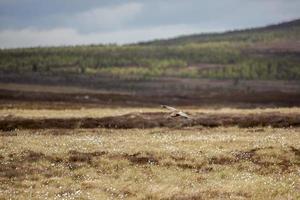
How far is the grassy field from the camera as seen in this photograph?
2547 cm

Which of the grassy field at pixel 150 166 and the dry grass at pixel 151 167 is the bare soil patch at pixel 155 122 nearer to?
the grassy field at pixel 150 166

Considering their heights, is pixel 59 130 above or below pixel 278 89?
above

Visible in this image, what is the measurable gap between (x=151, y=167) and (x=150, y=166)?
0.95ft

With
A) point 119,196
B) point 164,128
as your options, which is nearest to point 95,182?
point 119,196

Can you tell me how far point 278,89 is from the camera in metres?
165

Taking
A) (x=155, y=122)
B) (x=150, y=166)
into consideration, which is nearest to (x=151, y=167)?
(x=150, y=166)

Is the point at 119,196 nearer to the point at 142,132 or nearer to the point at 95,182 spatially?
the point at 95,182

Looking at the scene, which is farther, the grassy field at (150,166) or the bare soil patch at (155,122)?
the bare soil patch at (155,122)

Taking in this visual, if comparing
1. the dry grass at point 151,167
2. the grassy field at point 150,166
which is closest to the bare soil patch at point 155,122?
the grassy field at point 150,166

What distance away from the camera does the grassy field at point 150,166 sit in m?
25.5

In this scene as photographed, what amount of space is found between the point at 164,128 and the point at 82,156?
1562 centimetres

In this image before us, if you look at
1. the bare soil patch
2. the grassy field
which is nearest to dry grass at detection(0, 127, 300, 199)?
the grassy field

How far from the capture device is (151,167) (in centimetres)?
2995

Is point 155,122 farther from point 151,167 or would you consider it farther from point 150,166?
point 151,167
